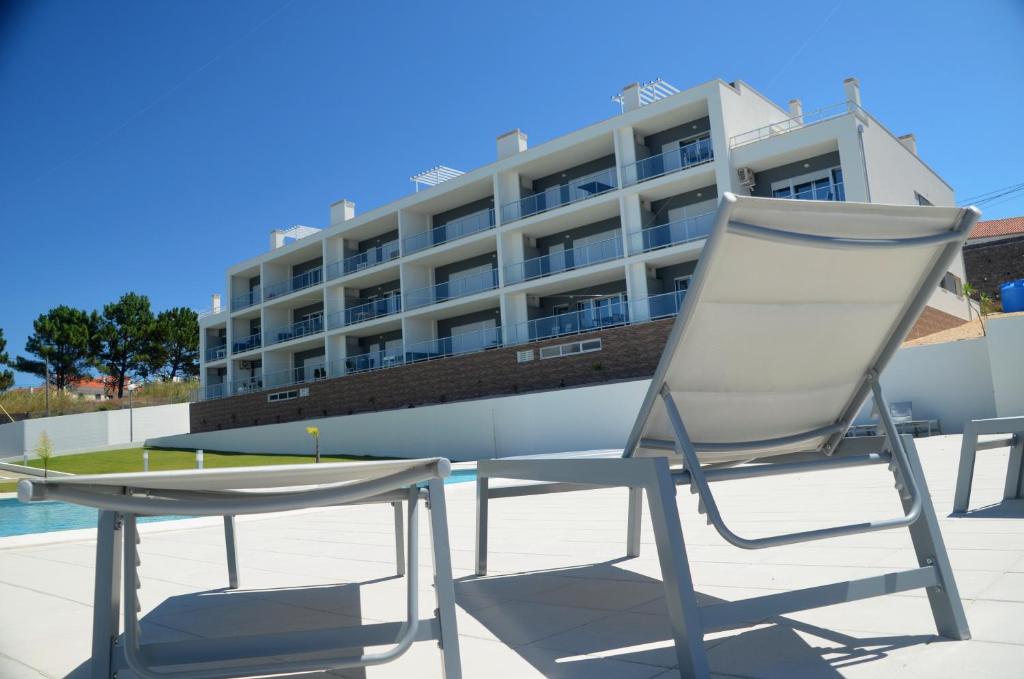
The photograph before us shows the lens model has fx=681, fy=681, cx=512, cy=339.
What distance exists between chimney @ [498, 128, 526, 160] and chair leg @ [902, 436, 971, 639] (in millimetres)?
22088

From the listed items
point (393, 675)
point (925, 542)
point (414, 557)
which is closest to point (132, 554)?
point (414, 557)

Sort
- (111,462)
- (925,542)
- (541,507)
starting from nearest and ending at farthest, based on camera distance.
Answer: (925,542)
(541,507)
(111,462)

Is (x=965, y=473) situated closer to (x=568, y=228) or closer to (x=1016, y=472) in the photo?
(x=1016, y=472)

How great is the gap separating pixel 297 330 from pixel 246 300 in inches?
179

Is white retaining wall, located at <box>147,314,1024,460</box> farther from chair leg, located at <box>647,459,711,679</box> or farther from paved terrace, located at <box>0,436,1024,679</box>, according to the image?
chair leg, located at <box>647,459,711,679</box>

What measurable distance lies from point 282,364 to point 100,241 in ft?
41.6

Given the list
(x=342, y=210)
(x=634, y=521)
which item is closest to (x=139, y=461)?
(x=342, y=210)

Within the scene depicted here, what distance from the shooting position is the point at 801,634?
69.7 inches

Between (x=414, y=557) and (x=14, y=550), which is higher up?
(x=414, y=557)

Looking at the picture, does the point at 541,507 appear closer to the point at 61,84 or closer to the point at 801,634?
the point at 801,634

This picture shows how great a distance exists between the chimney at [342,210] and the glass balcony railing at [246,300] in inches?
227

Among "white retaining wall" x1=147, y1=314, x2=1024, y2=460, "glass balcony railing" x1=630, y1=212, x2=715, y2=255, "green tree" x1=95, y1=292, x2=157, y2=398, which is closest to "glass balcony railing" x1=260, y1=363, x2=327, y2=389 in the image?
"white retaining wall" x1=147, y1=314, x2=1024, y2=460

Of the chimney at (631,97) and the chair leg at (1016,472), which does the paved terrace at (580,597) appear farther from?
the chimney at (631,97)

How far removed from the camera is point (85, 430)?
33.5m
